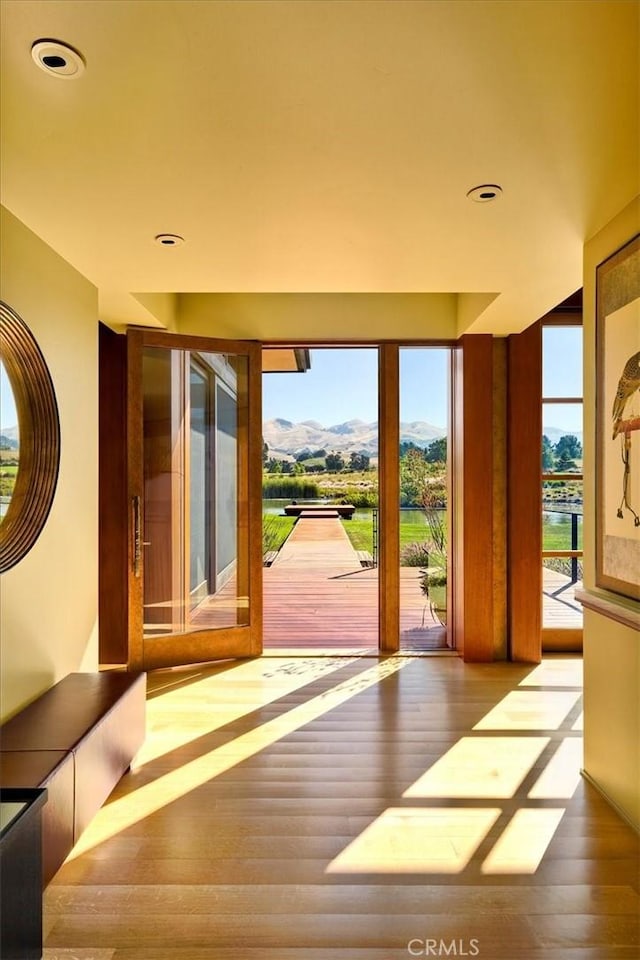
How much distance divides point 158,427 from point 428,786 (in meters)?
2.81

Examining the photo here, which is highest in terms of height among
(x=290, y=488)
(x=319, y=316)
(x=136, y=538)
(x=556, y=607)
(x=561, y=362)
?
(x=319, y=316)

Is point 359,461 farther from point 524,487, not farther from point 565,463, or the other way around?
point 565,463

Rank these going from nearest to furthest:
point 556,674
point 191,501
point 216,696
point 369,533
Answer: point 216,696 < point 556,674 < point 191,501 < point 369,533

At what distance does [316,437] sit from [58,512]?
3110 mm

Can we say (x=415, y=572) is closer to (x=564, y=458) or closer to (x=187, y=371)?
(x=564, y=458)

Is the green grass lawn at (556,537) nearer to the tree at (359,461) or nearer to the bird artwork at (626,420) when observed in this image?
the tree at (359,461)

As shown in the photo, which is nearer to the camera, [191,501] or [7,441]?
[7,441]

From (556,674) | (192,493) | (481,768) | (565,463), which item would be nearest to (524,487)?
(565,463)

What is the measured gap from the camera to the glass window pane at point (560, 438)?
14.4 feet

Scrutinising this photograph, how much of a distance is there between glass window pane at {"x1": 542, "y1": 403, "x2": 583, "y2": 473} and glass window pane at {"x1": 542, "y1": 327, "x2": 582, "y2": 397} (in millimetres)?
117

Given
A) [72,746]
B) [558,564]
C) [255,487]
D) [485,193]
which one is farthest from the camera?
[558,564]

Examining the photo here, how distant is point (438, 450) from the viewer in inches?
177

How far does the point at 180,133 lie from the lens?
175 cm

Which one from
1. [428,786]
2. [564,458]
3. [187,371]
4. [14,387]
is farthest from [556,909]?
[187,371]
